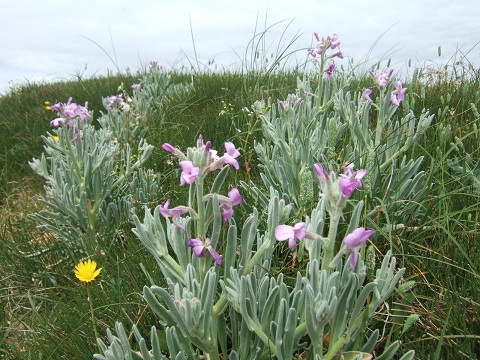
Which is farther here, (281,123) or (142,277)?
(281,123)

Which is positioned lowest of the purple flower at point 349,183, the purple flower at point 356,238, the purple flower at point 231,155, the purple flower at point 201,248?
the purple flower at point 201,248

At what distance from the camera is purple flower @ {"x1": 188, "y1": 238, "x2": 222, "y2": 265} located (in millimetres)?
1304

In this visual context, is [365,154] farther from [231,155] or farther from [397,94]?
[231,155]

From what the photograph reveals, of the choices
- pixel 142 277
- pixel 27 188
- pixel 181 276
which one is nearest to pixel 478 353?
pixel 181 276

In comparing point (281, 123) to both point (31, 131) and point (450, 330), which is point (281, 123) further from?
point (31, 131)

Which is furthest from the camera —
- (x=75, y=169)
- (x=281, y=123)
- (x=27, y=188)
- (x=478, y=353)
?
(x=27, y=188)

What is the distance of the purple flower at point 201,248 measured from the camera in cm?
130

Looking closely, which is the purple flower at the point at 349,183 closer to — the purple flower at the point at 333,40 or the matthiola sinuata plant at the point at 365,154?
the matthiola sinuata plant at the point at 365,154

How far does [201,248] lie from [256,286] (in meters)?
0.18

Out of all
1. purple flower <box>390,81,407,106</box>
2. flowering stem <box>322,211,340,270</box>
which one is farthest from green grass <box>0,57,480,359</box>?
flowering stem <box>322,211,340,270</box>

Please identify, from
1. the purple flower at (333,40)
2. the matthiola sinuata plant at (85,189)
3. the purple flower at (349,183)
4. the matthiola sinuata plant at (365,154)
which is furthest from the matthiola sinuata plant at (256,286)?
the purple flower at (333,40)

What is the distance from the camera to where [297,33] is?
4.52 metres

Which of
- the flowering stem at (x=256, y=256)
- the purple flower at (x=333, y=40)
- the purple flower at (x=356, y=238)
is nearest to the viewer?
the purple flower at (x=356, y=238)

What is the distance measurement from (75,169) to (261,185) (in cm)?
119
